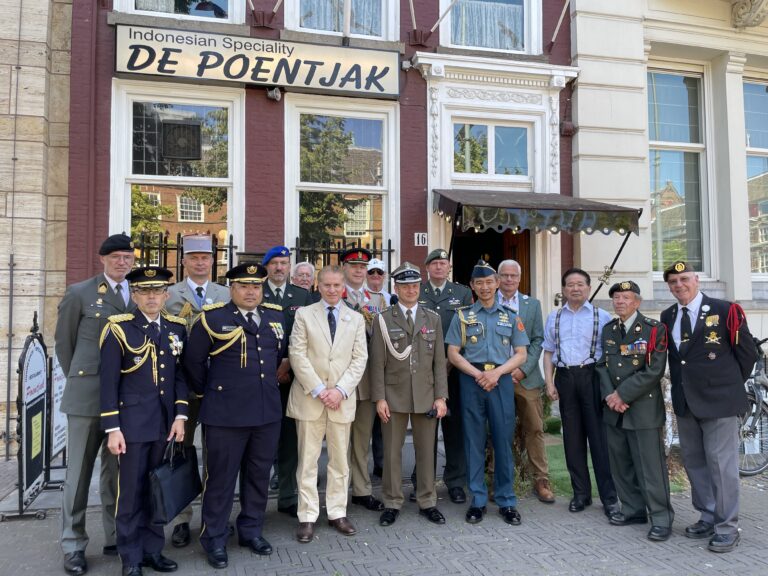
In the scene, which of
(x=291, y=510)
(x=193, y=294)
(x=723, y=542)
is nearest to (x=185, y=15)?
(x=193, y=294)

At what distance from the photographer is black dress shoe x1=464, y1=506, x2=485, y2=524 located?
4980 millimetres

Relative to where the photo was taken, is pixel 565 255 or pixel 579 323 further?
pixel 565 255

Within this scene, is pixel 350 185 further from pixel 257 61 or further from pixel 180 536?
pixel 180 536

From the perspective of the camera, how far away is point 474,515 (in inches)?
197

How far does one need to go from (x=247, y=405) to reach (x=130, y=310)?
3.68 feet

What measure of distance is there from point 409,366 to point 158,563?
235 centimetres

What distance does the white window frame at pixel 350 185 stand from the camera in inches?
328

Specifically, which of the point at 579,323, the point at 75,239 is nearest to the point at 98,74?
the point at 75,239

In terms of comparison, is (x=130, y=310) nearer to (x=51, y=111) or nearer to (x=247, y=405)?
(x=247, y=405)

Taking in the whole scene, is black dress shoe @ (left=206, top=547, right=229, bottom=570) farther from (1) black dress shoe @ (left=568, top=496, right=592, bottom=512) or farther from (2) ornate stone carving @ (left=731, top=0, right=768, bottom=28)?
(2) ornate stone carving @ (left=731, top=0, right=768, bottom=28)

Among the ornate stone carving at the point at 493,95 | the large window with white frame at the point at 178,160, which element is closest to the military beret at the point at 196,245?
the large window with white frame at the point at 178,160

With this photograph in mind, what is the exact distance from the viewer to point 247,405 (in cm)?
430

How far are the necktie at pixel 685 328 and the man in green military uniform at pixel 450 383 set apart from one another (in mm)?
1943

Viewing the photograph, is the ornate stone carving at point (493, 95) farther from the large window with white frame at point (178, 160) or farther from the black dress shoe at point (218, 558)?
the black dress shoe at point (218, 558)
